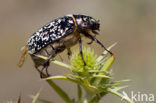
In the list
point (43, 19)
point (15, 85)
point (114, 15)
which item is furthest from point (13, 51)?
point (114, 15)

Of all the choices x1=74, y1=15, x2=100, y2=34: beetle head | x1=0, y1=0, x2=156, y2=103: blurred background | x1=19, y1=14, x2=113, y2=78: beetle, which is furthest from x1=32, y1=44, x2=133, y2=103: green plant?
x1=0, y1=0, x2=156, y2=103: blurred background

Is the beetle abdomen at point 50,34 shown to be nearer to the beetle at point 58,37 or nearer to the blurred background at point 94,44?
the beetle at point 58,37

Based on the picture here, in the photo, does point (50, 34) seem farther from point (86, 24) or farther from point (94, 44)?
point (94, 44)

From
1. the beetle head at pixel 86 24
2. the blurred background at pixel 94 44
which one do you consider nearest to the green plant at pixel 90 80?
the beetle head at pixel 86 24

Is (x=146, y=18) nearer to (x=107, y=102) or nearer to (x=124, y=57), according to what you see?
(x=124, y=57)

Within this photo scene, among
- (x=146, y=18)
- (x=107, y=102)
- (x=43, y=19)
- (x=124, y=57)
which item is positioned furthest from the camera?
(x=43, y=19)

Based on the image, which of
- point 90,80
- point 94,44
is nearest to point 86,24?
point 90,80
